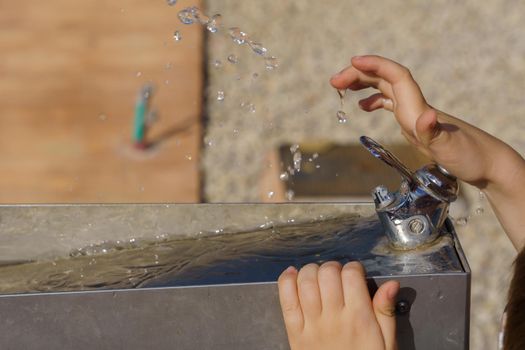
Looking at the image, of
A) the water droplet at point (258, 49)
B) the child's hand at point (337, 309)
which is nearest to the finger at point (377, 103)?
the child's hand at point (337, 309)

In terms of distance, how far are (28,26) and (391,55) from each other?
178 cm

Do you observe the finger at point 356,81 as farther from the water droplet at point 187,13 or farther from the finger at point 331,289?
the water droplet at point 187,13

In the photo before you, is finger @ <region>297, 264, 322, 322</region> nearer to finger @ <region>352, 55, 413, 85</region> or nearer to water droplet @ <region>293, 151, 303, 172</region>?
finger @ <region>352, 55, 413, 85</region>

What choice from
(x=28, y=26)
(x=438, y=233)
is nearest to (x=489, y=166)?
(x=438, y=233)

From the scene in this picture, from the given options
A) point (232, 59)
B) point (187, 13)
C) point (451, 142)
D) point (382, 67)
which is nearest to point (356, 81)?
point (382, 67)

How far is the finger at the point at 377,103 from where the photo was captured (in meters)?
1.32

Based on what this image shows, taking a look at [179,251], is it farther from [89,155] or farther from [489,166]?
[89,155]

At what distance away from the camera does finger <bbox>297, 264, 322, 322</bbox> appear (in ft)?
3.18

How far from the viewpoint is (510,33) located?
411 centimetres

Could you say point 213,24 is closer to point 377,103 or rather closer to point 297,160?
point 297,160

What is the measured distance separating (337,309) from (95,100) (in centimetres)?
298

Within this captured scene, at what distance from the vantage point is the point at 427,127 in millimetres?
1092

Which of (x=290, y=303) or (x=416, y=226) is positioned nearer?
(x=290, y=303)

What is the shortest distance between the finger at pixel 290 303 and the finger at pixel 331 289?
3cm
